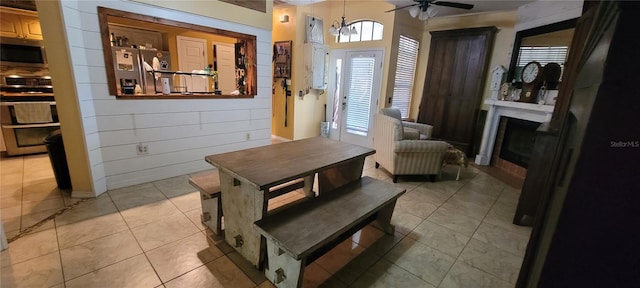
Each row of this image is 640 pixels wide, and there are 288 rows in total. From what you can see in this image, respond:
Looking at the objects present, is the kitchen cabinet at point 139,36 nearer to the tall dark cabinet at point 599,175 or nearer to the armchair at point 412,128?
the armchair at point 412,128

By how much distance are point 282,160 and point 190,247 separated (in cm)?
101

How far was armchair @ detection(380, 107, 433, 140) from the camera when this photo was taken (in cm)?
405

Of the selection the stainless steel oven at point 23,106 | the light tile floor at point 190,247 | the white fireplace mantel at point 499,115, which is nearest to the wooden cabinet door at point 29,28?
the stainless steel oven at point 23,106

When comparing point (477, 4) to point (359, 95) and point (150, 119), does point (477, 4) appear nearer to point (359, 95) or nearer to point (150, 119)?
point (359, 95)

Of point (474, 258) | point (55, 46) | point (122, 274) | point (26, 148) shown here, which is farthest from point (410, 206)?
point (26, 148)

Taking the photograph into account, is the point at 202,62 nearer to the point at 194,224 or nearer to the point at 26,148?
the point at 26,148

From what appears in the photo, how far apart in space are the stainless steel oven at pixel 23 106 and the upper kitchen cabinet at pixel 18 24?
62 centimetres

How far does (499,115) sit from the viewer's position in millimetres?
4336

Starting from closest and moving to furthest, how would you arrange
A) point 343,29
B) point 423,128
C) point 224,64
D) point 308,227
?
1. point 308,227
2. point 343,29
3. point 423,128
4. point 224,64

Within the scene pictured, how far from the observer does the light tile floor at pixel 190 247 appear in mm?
1809

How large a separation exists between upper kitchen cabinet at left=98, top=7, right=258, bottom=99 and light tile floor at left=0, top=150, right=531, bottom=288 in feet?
4.61

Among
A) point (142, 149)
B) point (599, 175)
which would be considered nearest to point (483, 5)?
point (599, 175)

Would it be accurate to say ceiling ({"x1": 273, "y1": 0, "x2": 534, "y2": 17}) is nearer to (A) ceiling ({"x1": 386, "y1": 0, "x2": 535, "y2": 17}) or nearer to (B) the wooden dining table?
(A) ceiling ({"x1": 386, "y1": 0, "x2": 535, "y2": 17})

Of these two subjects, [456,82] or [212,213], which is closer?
[212,213]
